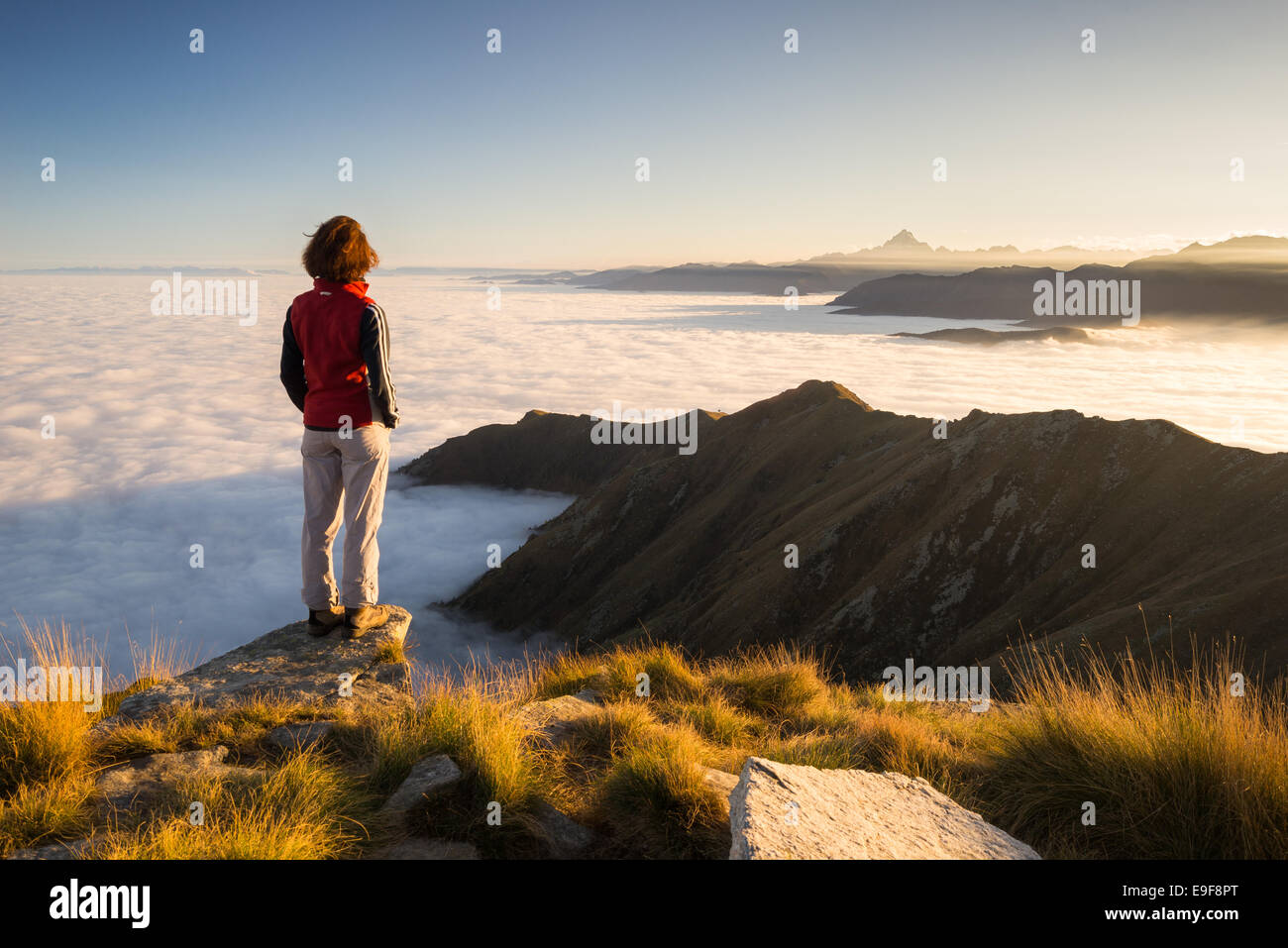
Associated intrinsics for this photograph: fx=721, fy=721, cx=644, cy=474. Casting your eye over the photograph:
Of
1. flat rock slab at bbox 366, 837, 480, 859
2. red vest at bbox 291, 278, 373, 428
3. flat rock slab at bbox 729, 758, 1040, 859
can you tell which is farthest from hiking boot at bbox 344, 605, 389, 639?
flat rock slab at bbox 729, 758, 1040, 859

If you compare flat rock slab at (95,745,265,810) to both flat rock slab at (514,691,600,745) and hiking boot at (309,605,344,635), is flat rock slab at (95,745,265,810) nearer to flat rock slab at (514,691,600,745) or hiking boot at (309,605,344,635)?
flat rock slab at (514,691,600,745)

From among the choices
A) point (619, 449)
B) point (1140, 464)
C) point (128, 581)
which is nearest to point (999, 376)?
point (619, 449)

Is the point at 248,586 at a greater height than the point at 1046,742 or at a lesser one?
lesser

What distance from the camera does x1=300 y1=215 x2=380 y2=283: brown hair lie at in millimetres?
5156

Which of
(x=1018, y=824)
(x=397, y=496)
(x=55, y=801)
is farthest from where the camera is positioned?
(x=397, y=496)

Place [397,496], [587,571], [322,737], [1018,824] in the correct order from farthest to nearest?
[397,496]
[587,571]
[322,737]
[1018,824]

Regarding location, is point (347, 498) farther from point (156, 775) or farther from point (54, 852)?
point (54, 852)

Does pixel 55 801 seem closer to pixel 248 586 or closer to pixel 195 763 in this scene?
pixel 195 763

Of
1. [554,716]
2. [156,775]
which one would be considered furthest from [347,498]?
[554,716]

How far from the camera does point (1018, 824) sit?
3.86 meters

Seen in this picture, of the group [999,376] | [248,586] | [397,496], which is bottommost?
[248,586]

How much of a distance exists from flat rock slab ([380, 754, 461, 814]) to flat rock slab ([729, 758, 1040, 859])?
57.3 inches

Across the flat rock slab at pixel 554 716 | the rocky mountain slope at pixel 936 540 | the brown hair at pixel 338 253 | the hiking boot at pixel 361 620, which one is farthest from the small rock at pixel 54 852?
the rocky mountain slope at pixel 936 540

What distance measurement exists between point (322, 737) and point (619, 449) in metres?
82.5
